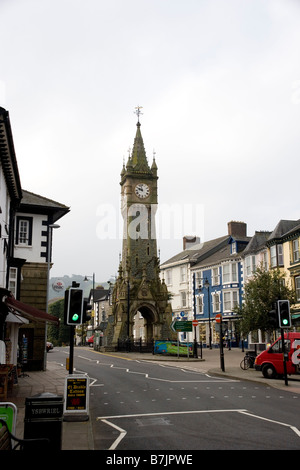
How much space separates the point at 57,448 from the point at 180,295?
186 feet

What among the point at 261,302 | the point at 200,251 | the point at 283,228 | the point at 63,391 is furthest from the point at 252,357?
the point at 200,251

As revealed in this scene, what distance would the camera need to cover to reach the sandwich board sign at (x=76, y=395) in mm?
11297

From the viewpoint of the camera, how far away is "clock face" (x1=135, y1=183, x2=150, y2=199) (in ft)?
188

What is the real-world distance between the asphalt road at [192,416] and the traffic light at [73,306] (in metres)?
2.54

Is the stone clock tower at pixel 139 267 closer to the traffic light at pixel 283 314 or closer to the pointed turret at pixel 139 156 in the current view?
the pointed turret at pixel 139 156

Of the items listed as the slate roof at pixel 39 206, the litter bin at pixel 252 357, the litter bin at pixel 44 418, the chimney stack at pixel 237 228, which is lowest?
the litter bin at pixel 252 357

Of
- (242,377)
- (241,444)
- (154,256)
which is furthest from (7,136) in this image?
(154,256)

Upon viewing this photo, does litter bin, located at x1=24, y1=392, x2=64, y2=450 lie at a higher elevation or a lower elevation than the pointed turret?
lower

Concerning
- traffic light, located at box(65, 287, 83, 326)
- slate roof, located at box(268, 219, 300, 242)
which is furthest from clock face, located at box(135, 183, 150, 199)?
traffic light, located at box(65, 287, 83, 326)

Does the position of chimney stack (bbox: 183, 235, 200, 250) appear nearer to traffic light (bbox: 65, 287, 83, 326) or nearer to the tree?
the tree

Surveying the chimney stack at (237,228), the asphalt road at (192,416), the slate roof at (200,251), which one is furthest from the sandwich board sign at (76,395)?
the slate roof at (200,251)

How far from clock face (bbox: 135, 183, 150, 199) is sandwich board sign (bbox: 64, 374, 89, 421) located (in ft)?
153

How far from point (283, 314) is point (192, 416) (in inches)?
304

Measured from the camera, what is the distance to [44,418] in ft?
24.6
